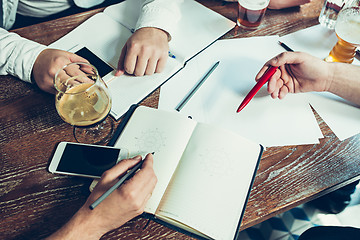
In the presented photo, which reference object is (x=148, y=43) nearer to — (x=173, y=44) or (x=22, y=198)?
(x=173, y=44)

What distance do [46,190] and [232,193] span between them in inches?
17.0

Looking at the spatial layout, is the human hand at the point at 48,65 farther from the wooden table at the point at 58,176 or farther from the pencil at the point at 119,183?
the pencil at the point at 119,183

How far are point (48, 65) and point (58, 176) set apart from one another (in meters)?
0.32

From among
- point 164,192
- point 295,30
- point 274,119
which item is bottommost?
point 164,192

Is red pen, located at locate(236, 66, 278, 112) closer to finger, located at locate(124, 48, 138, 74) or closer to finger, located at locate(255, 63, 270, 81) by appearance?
finger, located at locate(255, 63, 270, 81)

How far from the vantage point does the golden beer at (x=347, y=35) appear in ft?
2.63

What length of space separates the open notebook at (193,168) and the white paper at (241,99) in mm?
71

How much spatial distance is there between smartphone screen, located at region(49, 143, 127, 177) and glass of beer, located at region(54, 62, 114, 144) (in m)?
0.06

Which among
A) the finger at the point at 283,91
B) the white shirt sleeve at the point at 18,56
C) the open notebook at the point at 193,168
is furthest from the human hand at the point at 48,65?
the finger at the point at 283,91

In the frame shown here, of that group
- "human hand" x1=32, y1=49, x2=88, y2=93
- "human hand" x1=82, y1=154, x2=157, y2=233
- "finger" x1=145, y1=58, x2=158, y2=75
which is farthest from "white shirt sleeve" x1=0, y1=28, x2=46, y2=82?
"human hand" x1=82, y1=154, x2=157, y2=233

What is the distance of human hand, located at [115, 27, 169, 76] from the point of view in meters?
0.82

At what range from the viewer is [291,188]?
659 millimetres

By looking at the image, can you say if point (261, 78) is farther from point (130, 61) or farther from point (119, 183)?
point (119, 183)

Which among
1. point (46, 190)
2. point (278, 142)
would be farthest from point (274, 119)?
point (46, 190)
